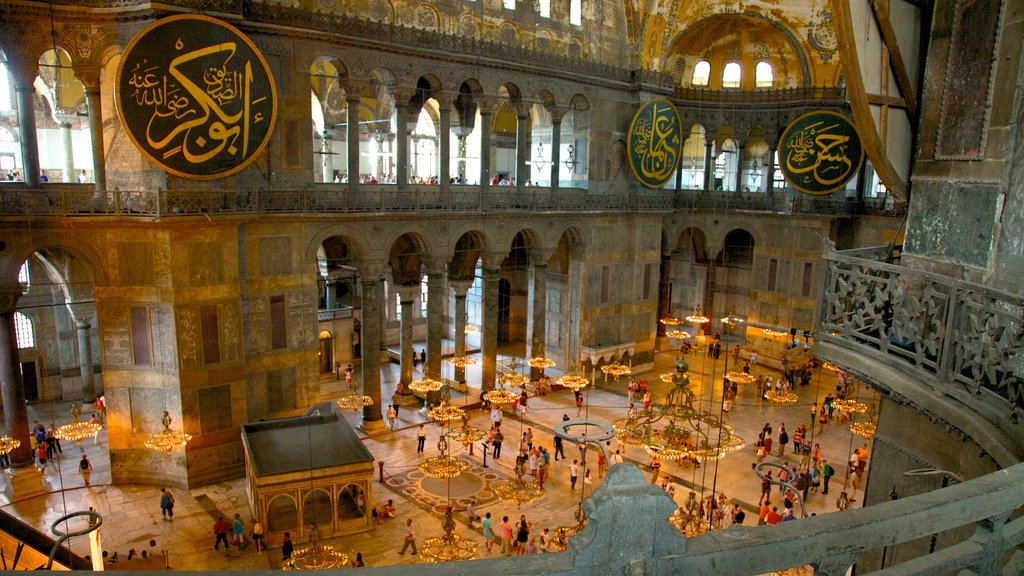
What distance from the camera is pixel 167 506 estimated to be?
10.5 metres

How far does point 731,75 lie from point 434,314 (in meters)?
11.7

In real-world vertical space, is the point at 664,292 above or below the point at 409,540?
above

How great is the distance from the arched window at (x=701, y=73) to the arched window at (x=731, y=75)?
0.46 m

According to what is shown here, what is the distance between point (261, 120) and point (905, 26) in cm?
929

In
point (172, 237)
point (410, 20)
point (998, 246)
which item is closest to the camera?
point (998, 246)

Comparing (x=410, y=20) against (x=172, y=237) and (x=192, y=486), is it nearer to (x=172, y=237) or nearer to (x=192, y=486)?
(x=172, y=237)

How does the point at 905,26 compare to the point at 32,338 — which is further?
the point at 32,338

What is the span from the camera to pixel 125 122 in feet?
32.2

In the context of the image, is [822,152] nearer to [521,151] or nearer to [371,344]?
[521,151]

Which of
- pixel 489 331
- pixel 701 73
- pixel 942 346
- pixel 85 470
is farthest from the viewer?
pixel 701 73

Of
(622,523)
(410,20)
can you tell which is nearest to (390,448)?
(410,20)

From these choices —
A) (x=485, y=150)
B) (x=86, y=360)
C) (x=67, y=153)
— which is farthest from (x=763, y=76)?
(x=86, y=360)

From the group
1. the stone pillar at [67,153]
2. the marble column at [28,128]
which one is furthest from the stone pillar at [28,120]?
the stone pillar at [67,153]

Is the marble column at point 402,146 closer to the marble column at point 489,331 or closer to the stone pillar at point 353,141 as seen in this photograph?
the stone pillar at point 353,141
